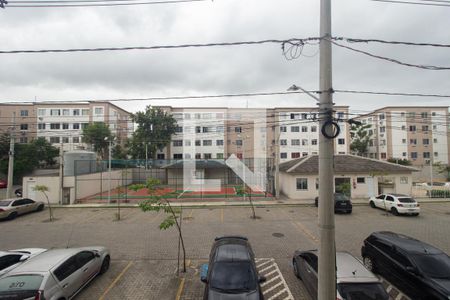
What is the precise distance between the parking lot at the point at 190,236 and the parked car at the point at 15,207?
66 centimetres

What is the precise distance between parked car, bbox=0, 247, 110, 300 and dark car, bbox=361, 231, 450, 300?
9948 mm

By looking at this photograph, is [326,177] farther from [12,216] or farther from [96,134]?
[96,134]

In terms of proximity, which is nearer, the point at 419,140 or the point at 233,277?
the point at 233,277

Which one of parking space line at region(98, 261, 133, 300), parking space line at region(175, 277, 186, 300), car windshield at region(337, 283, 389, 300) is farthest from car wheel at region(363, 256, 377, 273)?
parking space line at region(98, 261, 133, 300)

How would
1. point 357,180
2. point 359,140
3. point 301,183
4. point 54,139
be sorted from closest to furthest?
point 301,183, point 357,180, point 54,139, point 359,140

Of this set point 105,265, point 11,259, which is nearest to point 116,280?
point 105,265

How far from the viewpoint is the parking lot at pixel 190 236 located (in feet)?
24.5

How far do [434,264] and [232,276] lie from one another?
5.86 metres

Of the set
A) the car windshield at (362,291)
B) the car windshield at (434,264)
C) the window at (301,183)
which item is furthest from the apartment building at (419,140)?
the car windshield at (362,291)

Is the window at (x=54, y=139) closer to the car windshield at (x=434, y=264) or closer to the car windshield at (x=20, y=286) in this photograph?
the car windshield at (x=20, y=286)

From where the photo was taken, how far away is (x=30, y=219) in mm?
17156

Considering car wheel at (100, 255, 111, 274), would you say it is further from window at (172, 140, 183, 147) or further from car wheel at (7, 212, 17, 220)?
window at (172, 140, 183, 147)

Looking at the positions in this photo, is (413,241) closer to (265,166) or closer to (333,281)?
(333,281)

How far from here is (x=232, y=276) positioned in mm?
6055
